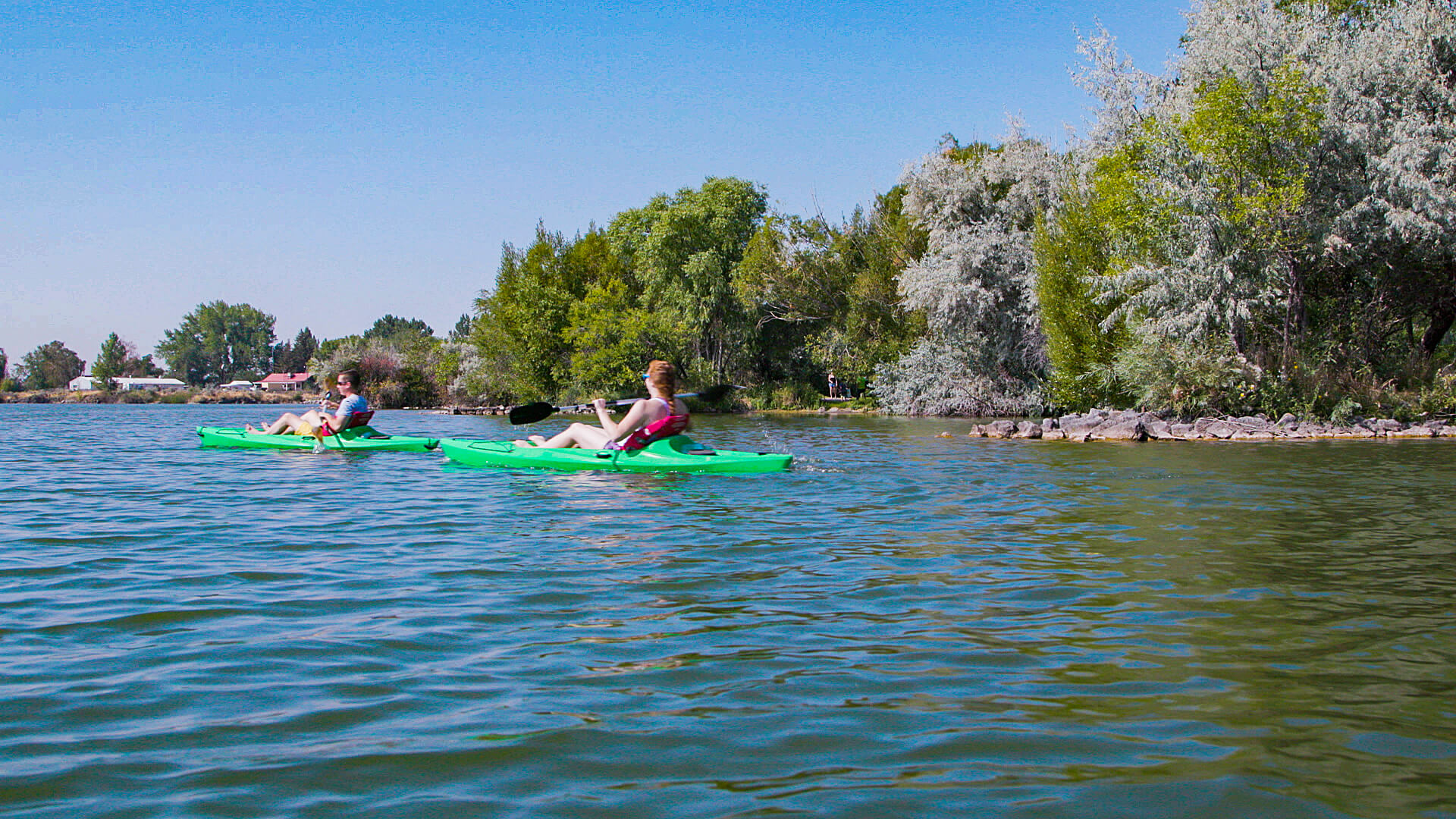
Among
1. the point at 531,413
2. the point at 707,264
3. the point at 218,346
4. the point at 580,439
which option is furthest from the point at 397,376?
the point at 218,346

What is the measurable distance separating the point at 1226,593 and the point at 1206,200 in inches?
653

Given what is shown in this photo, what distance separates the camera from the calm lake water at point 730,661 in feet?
9.75

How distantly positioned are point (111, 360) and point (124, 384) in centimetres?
646

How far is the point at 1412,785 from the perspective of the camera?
2.92 meters

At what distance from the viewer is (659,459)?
11344 millimetres

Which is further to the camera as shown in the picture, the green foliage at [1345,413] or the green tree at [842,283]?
the green tree at [842,283]

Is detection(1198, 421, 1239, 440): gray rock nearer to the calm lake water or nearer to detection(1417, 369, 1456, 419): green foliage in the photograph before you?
detection(1417, 369, 1456, 419): green foliage

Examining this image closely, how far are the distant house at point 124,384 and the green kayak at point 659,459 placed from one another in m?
106

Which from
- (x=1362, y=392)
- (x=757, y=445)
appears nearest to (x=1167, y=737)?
(x=757, y=445)

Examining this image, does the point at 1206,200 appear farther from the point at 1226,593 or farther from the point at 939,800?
the point at 939,800

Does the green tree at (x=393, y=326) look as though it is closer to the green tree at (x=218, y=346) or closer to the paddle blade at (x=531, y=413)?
the green tree at (x=218, y=346)

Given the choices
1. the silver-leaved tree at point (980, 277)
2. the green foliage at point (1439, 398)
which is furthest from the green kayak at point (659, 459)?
the silver-leaved tree at point (980, 277)

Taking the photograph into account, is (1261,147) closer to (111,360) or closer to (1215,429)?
(1215,429)

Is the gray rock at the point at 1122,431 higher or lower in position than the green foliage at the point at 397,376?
lower
